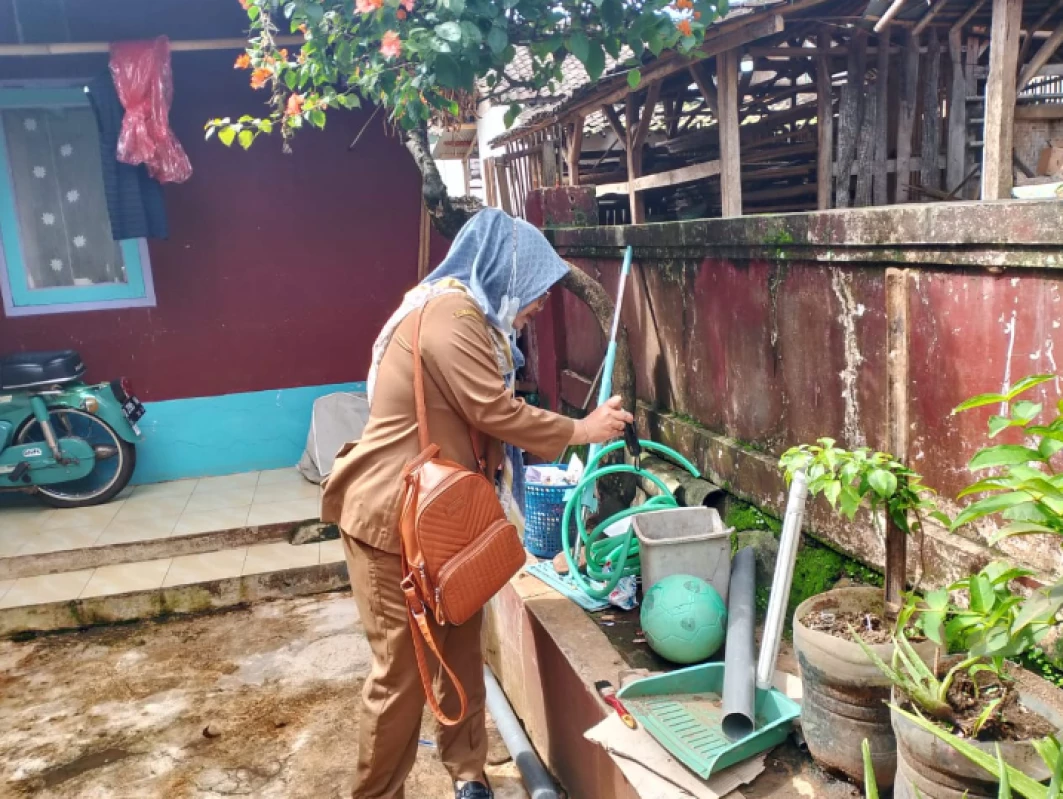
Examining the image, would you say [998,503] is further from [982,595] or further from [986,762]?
[986,762]

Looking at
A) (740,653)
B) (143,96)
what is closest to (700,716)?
(740,653)

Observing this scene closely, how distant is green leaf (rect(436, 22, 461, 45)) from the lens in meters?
3.91

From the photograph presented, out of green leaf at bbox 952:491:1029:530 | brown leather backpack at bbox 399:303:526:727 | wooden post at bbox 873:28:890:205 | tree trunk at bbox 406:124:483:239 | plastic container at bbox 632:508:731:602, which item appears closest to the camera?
green leaf at bbox 952:491:1029:530

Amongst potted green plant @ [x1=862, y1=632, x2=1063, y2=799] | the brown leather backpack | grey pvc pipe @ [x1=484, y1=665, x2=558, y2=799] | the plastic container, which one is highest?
the brown leather backpack

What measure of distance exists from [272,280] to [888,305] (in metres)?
5.56

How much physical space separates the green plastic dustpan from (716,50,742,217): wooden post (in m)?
4.93

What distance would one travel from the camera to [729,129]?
7.35 metres

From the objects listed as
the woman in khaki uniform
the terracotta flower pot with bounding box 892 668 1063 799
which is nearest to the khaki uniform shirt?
the woman in khaki uniform

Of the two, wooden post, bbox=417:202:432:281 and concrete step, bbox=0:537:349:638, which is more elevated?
wooden post, bbox=417:202:432:281

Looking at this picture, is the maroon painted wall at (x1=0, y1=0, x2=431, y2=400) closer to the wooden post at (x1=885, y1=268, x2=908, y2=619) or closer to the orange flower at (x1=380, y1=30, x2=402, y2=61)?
the orange flower at (x1=380, y1=30, x2=402, y2=61)

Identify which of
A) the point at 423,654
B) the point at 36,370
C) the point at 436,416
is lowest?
the point at 423,654

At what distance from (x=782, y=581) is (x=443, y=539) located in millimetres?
1061

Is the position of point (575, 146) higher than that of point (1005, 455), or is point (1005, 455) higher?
point (575, 146)

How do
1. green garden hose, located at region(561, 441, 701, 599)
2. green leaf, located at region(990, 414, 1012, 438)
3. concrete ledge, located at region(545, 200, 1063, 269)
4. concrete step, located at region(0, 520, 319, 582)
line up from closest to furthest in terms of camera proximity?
green leaf, located at region(990, 414, 1012, 438) → concrete ledge, located at region(545, 200, 1063, 269) → green garden hose, located at region(561, 441, 701, 599) → concrete step, located at region(0, 520, 319, 582)
